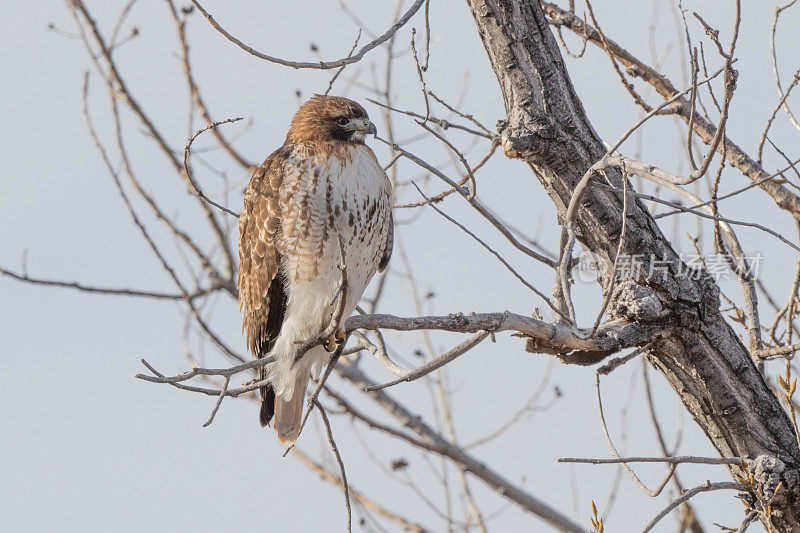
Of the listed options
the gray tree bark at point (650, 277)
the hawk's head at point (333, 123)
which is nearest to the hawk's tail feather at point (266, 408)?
the hawk's head at point (333, 123)

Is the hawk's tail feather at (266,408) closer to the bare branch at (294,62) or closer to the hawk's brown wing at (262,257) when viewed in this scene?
the hawk's brown wing at (262,257)

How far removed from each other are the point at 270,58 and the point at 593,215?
1.31 metres

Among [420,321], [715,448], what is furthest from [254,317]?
[715,448]

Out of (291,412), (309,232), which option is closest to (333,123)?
(309,232)

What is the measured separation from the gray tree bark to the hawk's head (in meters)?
→ 0.87

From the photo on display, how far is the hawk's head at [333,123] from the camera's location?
13.0 ft

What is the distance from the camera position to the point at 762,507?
328 cm

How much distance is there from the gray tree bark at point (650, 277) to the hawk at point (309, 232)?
2.40 feet

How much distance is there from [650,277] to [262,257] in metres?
1.53

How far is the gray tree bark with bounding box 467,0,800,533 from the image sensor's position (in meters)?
3.20

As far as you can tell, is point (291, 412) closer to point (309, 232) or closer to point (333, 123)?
point (309, 232)

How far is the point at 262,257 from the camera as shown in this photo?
3.84 m

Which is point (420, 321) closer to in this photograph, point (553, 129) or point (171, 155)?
point (553, 129)

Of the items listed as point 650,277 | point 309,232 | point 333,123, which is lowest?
point 650,277
